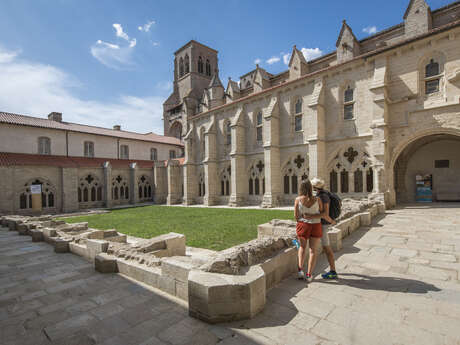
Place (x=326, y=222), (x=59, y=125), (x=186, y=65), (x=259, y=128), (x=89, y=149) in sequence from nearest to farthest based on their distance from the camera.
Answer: (x=326, y=222)
(x=259, y=128)
(x=59, y=125)
(x=89, y=149)
(x=186, y=65)

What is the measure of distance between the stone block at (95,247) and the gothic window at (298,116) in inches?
637

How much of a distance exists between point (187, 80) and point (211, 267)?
42.4 m

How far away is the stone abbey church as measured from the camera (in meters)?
13.1

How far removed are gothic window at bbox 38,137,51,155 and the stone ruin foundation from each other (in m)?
22.0

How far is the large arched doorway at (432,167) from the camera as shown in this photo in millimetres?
15312

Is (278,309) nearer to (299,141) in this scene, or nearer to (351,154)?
(351,154)

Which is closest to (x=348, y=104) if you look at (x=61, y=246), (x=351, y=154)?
(x=351, y=154)

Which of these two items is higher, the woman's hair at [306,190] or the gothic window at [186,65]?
the gothic window at [186,65]

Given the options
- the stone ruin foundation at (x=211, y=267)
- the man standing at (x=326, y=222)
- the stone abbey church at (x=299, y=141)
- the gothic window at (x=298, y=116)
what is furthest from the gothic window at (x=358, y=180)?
the man standing at (x=326, y=222)

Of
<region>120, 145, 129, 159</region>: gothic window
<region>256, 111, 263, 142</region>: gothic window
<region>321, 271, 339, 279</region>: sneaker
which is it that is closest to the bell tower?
<region>120, 145, 129, 159</region>: gothic window

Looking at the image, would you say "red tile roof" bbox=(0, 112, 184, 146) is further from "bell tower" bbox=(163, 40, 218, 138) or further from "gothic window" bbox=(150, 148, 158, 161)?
"bell tower" bbox=(163, 40, 218, 138)

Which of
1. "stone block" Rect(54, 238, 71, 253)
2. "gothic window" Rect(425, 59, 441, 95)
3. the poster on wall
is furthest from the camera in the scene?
the poster on wall

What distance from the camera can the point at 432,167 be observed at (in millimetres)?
16062

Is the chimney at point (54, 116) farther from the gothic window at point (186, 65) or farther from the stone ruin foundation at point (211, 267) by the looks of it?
the stone ruin foundation at point (211, 267)
